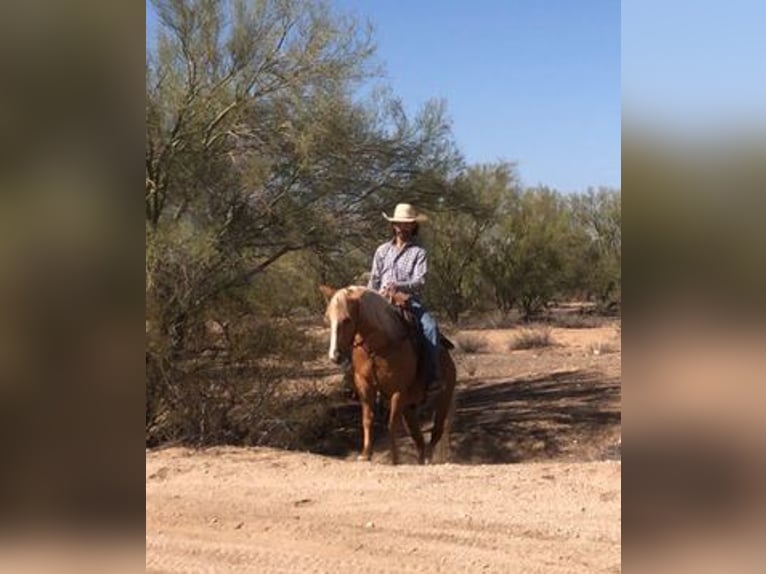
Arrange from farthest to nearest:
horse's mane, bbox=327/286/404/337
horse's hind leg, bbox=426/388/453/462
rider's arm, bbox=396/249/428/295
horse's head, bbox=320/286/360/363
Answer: horse's hind leg, bbox=426/388/453/462 < rider's arm, bbox=396/249/428/295 < horse's mane, bbox=327/286/404/337 < horse's head, bbox=320/286/360/363

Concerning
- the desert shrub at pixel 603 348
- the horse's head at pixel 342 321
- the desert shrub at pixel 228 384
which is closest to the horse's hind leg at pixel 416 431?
the horse's head at pixel 342 321

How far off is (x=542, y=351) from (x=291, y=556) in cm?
2003

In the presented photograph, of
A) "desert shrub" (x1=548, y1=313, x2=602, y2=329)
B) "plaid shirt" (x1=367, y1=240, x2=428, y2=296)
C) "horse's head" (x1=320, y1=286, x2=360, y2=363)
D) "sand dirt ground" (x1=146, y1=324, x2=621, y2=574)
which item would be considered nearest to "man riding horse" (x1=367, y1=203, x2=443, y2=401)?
"plaid shirt" (x1=367, y1=240, x2=428, y2=296)

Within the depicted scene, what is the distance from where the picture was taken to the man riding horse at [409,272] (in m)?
9.42

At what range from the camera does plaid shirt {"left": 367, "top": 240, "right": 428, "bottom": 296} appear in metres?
9.37

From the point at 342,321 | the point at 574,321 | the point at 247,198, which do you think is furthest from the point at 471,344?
the point at 342,321

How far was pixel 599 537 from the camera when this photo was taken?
18.0 ft

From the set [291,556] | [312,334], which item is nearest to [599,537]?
[291,556]

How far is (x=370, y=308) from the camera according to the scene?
8.86 meters

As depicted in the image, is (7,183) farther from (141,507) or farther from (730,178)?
(730,178)

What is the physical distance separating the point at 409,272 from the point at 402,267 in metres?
0.10

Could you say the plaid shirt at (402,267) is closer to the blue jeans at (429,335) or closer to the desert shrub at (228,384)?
the blue jeans at (429,335)

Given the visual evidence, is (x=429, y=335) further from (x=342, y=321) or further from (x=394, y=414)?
(x=342, y=321)

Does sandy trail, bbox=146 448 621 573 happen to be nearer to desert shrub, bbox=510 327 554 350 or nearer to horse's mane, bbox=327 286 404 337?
horse's mane, bbox=327 286 404 337
